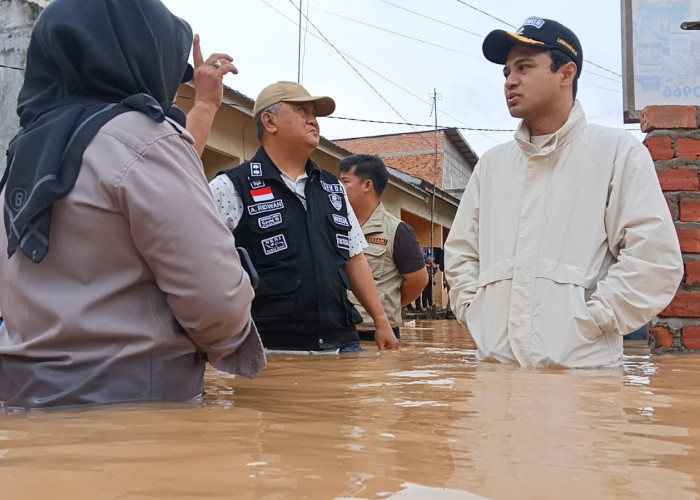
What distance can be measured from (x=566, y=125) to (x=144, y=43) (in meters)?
2.13

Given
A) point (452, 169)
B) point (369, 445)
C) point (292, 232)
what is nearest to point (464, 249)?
point (292, 232)

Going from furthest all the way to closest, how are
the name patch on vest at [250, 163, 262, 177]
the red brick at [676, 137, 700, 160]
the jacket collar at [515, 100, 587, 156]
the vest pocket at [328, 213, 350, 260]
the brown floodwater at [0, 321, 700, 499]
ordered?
the red brick at [676, 137, 700, 160] → the vest pocket at [328, 213, 350, 260] → the name patch on vest at [250, 163, 262, 177] → the jacket collar at [515, 100, 587, 156] → the brown floodwater at [0, 321, 700, 499]

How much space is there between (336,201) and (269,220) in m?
0.47

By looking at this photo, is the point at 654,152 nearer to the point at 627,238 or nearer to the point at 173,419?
the point at 627,238

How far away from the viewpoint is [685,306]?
4.93 meters

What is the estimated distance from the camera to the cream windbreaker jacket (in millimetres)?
3467

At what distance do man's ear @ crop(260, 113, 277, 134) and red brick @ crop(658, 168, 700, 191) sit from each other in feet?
7.85

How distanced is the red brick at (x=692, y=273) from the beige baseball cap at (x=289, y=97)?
2.35 meters

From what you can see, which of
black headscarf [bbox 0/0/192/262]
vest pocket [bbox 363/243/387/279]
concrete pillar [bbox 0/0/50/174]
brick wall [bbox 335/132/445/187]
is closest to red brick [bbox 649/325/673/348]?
vest pocket [bbox 363/243/387/279]

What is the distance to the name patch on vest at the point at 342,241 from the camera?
4.29m

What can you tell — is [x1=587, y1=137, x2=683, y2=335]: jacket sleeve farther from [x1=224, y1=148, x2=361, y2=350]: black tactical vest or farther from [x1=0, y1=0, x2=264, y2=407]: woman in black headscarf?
[x1=0, y1=0, x2=264, y2=407]: woman in black headscarf

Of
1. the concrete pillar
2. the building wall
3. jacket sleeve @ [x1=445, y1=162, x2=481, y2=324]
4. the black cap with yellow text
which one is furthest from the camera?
the building wall

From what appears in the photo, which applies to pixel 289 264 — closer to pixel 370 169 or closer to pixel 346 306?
pixel 346 306

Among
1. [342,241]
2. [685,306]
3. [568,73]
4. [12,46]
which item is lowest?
[685,306]
